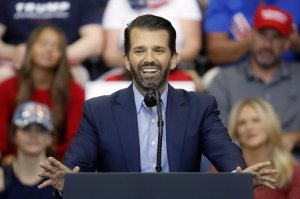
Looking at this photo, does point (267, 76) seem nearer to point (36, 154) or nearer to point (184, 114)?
point (36, 154)

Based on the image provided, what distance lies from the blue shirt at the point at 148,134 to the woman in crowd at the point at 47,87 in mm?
2462

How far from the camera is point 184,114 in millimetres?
3863

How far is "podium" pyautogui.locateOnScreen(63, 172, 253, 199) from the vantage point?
3.29 metres

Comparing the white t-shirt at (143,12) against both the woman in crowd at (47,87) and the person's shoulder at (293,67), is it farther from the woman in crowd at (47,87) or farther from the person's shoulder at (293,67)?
the person's shoulder at (293,67)

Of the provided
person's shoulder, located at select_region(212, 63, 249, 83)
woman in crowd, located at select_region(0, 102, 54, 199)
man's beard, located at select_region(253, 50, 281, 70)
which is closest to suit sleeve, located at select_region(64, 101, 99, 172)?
woman in crowd, located at select_region(0, 102, 54, 199)

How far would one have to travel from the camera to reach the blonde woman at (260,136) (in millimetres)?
5580

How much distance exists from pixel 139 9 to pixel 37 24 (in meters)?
0.77

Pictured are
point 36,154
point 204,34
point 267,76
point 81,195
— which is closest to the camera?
point 81,195

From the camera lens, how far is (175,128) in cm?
382

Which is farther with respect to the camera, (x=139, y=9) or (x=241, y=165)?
(x=139, y=9)

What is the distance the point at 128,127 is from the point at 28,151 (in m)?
2.22

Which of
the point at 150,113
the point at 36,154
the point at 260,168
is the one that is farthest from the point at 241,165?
the point at 36,154

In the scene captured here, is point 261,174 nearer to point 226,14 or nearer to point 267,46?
point 267,46

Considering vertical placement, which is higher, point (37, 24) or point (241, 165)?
point (37, 24)
